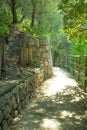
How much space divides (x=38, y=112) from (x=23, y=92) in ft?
3.19

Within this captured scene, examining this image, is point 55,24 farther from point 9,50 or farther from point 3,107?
point 3,107

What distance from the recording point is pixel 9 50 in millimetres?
12602

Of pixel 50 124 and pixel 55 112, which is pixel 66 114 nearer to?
pixel 55 112

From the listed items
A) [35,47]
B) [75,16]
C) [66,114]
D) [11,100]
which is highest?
[75,16]

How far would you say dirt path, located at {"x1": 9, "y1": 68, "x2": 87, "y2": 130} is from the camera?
655cm

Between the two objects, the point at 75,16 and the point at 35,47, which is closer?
the point at 75,16

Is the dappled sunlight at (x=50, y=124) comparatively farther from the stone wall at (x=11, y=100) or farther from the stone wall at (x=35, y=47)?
the stone wall at (x=35, y=47)

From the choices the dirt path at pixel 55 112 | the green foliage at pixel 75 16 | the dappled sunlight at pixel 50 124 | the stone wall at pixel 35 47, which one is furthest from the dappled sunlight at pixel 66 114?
the stone wall at pixel 35 47

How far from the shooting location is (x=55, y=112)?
7836 mm

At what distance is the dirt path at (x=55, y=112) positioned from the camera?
6.55 metres

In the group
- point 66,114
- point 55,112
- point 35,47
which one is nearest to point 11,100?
point 55,112

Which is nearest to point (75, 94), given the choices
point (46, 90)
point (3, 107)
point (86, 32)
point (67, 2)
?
point (46, 90)

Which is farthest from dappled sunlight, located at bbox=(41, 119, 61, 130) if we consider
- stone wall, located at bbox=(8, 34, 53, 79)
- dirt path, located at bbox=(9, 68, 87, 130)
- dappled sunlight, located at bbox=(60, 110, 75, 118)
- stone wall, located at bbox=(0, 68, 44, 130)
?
stone wall, located at bbox=(8, 34, 53, 79)

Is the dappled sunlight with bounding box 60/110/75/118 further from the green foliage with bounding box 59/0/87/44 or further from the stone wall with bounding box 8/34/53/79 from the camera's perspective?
the stone wall with bounding box 8/34/53/79
